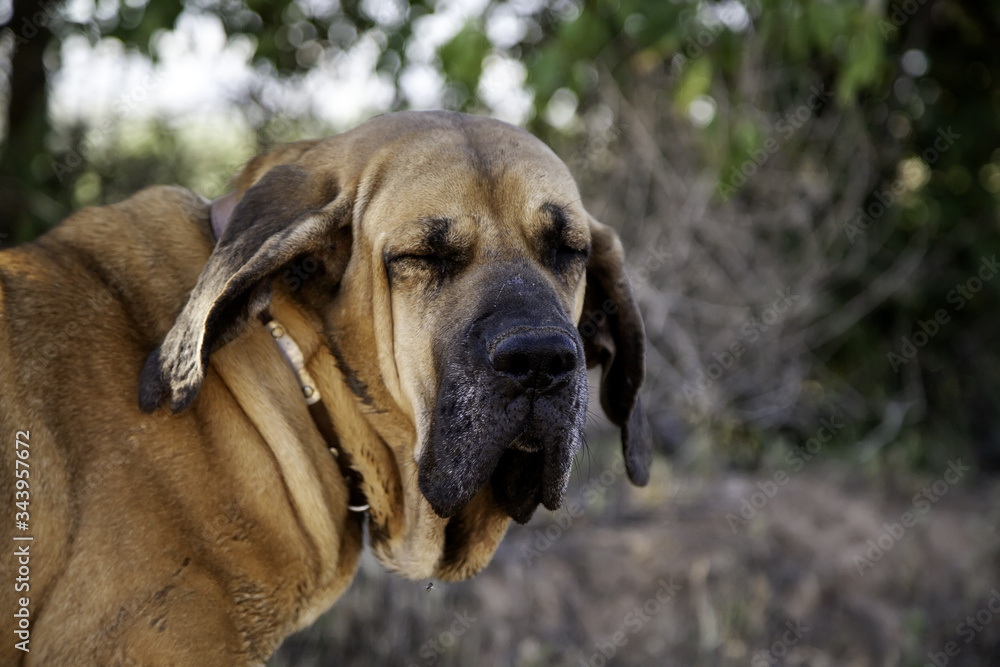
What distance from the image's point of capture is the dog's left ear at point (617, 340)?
3113 millimetres

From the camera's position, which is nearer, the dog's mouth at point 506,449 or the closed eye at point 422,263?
the dog's mouth at point 506,449

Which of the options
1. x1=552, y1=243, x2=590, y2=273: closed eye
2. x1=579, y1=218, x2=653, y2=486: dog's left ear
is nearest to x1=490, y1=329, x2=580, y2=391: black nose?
x1=552, y1=243, x2=590, y2=273: closed eye

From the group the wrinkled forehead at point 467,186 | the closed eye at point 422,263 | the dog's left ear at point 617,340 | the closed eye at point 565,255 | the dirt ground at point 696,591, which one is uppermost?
the wrinkled forehead at point 467,186

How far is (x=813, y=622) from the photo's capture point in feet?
15.3

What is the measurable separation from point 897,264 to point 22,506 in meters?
7.00

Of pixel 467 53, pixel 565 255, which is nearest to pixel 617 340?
pixel 565 255

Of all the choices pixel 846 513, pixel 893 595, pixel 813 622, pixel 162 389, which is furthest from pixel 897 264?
pixel 162 389

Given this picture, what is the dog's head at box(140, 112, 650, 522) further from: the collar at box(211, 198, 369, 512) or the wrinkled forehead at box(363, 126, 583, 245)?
the collar at box(211, 198, 369, 512)

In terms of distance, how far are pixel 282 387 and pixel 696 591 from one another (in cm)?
303

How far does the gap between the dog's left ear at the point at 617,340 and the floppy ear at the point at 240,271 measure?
1.02m

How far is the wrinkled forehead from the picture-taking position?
2.54 m

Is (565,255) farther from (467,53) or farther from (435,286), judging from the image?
(467,53)

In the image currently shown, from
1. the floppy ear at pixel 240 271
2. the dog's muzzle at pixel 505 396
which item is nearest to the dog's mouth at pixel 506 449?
the dog's muzzle at pixel 505 396

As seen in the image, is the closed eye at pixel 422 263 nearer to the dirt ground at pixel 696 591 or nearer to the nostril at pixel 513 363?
the nostril at pixel 513 363
